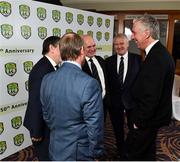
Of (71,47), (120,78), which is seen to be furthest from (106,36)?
(71,47)

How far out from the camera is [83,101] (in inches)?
60.2

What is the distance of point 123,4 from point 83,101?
5386 millimetres

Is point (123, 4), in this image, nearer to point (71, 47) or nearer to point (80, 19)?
point (80, 19)

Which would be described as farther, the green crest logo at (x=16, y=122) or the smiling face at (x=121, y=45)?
the green crest logo at (x=16, y=122)

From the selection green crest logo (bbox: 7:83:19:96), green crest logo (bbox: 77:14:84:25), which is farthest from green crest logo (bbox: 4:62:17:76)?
green crest logo (bbox: 77:14:84:25)

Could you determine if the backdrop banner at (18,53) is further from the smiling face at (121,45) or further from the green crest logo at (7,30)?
the smiling face at (121,45)

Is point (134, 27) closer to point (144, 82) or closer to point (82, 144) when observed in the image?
point (144, 82)

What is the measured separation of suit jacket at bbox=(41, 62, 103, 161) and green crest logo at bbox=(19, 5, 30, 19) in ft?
5.26

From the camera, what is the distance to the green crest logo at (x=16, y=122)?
10.1ft

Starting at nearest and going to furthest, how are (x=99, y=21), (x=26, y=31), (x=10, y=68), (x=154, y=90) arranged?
(x=154, y=90) < (x=10, y=68) < (x=26, y=31) < (x=99, y=21)

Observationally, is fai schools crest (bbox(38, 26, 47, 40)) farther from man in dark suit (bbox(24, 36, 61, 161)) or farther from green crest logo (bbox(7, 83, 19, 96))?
man in dark suit (bbox(24, 36, 61, 161))

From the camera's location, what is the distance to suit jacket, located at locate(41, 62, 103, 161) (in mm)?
1541

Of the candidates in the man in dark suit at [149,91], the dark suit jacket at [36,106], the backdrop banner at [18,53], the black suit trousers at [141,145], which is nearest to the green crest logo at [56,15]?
the backdrop banner at [18,53]

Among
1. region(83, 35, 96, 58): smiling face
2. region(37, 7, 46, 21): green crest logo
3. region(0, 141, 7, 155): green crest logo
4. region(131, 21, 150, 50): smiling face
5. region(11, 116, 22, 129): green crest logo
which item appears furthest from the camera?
region(37, 7, 46, 21): green crest logo
